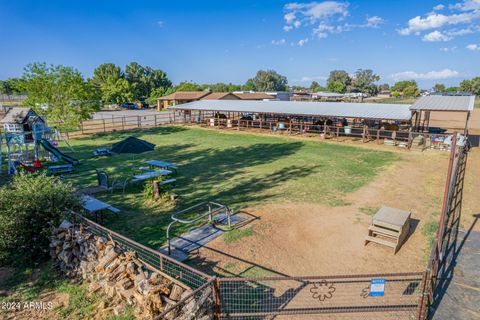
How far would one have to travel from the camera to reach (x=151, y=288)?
5.50 metres

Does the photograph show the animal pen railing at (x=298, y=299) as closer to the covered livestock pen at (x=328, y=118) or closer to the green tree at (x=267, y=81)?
the covered livestock pen at (x=328, y=118)

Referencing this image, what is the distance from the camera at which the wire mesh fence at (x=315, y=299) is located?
18.3 ft

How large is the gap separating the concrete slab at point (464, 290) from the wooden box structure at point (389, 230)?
51.0 inches

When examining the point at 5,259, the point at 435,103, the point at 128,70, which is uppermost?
the point at 128,70

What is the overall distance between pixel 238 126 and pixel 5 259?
24551mm

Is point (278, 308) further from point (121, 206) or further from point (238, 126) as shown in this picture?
point (238, 126)

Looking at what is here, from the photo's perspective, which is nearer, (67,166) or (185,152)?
(67,166)

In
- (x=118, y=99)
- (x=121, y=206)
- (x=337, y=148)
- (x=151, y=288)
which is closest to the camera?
(x=151, y=288)

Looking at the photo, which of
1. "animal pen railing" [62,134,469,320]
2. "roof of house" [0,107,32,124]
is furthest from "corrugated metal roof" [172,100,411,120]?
"animal pen railing" [62,134,469,320]

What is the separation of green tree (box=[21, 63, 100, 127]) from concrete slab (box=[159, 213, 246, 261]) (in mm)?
19815

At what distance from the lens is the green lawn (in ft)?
35.3

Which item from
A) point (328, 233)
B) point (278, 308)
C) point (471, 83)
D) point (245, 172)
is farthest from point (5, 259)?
point (471, 83)

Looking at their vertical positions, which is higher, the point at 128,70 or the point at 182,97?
the point at 128,70

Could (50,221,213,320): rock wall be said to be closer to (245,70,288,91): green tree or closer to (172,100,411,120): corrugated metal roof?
(172,100,411,120): corrugated metal roof
